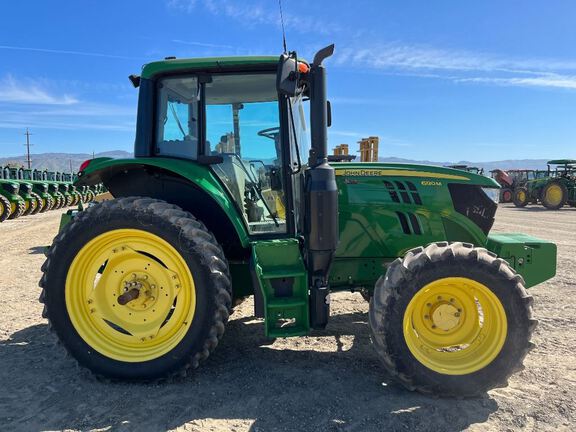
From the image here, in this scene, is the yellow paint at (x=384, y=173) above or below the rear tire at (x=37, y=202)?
above

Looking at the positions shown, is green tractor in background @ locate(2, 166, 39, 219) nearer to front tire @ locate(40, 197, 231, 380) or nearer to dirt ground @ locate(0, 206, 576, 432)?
dirt ground @ locate(0, 206, 576, 432)

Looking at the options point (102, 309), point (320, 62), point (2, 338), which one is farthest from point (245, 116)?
point (2, 338)

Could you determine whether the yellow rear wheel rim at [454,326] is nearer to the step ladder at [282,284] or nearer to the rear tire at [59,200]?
the step ladder at [282,284]

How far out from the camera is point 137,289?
3.27 m

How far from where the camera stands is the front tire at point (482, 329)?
2941 mm

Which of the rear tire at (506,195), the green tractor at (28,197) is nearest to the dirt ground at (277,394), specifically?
the green tractor at (28,197)

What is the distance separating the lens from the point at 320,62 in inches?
114

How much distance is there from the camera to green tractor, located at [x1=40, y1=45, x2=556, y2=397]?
9.79 ft

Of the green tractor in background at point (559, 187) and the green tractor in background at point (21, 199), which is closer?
the green tractor in background at point (21, 199)

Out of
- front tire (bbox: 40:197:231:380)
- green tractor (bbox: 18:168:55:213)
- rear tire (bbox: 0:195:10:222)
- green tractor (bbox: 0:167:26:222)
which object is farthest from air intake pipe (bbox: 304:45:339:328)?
green tractor (bbox: 18:168:55:213)

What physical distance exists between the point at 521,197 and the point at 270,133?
76.8 ft

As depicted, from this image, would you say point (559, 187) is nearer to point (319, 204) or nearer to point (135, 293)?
point (319, 204)

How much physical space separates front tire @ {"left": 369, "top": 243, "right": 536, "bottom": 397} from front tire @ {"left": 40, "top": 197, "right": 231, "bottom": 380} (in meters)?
1.11

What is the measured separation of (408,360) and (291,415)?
83cm
